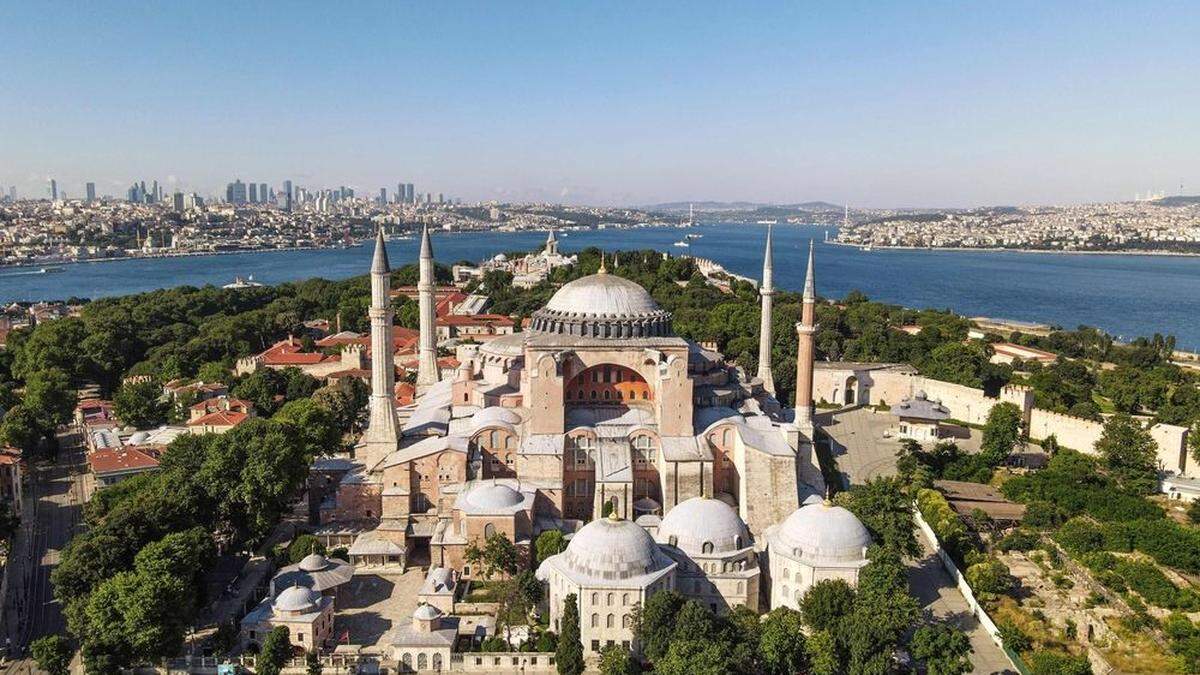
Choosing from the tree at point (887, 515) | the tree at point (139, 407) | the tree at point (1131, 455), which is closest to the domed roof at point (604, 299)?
the tree at point (887, 515)

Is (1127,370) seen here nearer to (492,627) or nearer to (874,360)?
(874,360)

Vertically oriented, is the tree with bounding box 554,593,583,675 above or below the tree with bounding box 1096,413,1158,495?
below

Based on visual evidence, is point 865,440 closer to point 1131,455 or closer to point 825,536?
point 1131,455

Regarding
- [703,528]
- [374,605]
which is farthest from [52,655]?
[703,528]

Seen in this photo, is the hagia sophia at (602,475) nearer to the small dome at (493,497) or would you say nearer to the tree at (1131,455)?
the small dome at (493,497)

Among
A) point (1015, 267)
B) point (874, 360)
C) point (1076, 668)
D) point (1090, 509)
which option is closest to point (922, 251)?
point (1015, 267)

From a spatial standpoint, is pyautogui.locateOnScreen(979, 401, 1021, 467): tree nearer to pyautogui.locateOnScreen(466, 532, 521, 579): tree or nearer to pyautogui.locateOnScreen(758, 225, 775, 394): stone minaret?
pyautogui.locateOnScreen(758, 225, 775, 394): stone minaret

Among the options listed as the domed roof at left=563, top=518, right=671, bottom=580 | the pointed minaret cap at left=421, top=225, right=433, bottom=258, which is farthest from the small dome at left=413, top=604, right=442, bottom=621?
the pointed minaret cap at left=421, top=225, right=433, bottom=258
